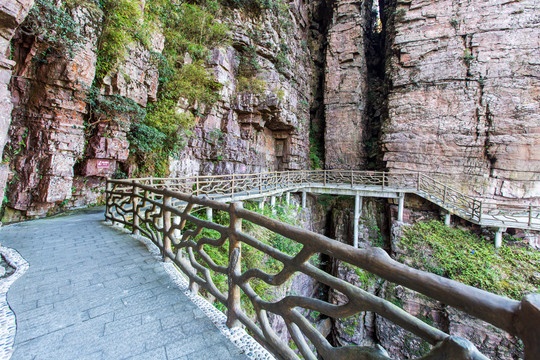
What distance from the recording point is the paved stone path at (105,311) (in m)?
1.68

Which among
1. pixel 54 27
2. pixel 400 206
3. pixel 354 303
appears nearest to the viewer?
pixel 354 303

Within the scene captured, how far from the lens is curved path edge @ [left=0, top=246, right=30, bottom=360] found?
1.63 m

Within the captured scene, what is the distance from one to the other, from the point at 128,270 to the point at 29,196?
602 cm

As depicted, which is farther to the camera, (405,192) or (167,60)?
(405,192)

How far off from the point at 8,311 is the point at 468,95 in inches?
670

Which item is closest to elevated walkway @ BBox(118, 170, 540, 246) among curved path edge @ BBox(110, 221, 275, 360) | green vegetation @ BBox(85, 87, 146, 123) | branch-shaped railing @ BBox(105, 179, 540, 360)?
green vegetation @ BBox(85, 87, 146, 123)

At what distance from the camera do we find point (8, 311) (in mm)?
2020

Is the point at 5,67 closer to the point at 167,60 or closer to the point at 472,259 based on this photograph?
the point at 167,60

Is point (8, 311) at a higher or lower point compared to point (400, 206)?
higher

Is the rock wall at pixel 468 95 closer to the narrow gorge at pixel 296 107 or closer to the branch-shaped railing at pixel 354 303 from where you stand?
the narrow gorge at pixel 296 107

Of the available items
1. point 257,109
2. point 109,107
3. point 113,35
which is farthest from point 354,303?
point 257,109

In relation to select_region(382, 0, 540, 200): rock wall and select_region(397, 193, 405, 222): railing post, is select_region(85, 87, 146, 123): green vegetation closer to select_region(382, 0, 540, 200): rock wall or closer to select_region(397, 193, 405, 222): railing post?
select_region(397, 193, 405, 222): railing post

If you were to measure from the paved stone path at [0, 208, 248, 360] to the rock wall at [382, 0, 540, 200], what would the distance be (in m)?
13.3

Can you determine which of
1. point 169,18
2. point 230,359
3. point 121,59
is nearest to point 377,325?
point 230,359
